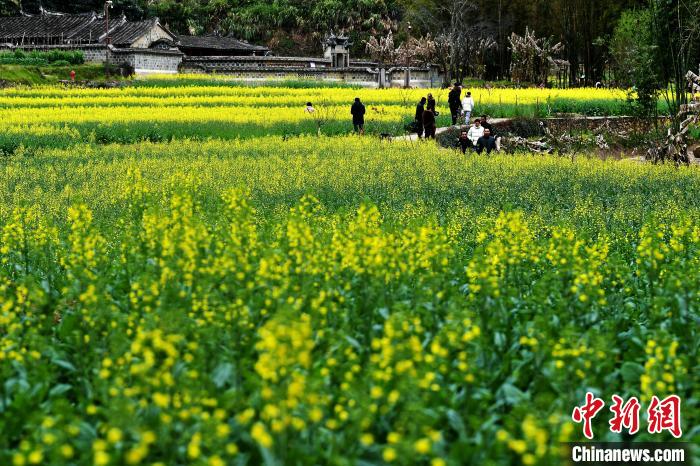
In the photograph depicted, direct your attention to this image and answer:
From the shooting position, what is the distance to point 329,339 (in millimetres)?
5766

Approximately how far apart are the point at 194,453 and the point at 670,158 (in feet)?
68.6

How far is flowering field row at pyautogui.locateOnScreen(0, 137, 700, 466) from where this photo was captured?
4.37 m

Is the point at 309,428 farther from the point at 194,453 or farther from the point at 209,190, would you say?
the point at 209,190

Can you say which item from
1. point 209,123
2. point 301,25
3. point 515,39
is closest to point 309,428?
point 209,123

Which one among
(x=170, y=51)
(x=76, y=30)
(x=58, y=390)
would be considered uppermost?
(x=76, y=30)

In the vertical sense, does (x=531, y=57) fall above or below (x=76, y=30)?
below

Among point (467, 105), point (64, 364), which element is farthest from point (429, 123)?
point (64, 364)

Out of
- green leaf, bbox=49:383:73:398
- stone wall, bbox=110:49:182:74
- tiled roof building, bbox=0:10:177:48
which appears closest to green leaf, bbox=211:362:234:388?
green leaf, bbox=49:383:73:398

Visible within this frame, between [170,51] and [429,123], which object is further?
[170,51]

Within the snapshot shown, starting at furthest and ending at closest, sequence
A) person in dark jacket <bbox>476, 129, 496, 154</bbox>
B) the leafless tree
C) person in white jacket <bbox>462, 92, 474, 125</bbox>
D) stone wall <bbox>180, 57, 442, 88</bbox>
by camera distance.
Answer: stone wall <bbox>180, 57, 442, 88</bbox> → the leafless tree → person in white jacket <bbox>462, 92, 474, 125</bbox> → person in dark jacket <bbox>476, 129, 496, 154</bbox>

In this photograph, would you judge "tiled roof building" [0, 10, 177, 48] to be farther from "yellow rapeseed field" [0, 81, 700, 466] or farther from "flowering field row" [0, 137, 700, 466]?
"flowering field row" [0, 137, 700, 466]

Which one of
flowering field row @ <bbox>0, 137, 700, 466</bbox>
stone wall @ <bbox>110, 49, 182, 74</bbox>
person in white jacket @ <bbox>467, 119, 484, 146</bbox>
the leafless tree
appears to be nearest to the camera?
flowering field row @ <bbox>0, 137, 700, 466</bbox>

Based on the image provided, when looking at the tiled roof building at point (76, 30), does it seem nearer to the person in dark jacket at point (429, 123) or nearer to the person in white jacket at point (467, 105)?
the person in white jacket at point (467, 105)

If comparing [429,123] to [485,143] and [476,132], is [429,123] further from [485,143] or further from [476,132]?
[485,143]
